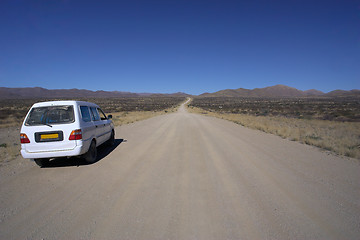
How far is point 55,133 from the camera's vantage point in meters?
5.01

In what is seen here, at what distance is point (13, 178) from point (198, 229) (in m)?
4.96

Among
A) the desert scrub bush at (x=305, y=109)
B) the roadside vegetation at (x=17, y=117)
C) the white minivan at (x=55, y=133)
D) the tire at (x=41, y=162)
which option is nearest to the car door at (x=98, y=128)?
the white minivan at (x=55, y=133)

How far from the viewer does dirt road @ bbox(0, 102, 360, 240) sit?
278 cm

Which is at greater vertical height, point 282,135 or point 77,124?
point 77,124

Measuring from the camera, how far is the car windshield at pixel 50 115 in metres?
5.10

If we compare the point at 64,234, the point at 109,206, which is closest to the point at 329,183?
the point at 109,206

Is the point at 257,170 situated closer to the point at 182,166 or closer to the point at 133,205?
the point at 182,166

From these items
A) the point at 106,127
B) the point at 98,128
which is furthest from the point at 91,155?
the point at 106,127

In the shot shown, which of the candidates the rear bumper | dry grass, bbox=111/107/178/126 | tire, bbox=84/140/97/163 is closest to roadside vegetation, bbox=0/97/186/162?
dry grass, bbox=111/107/178/126

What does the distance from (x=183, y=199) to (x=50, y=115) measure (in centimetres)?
439

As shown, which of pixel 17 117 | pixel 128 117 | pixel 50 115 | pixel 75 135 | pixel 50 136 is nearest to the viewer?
pixel 50 136

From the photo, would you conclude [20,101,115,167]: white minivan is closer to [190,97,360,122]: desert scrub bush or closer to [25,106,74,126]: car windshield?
[25,106,74,126]: car windshield

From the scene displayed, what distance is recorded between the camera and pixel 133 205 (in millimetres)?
3420

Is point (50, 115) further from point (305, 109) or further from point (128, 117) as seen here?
point (305, 109)
